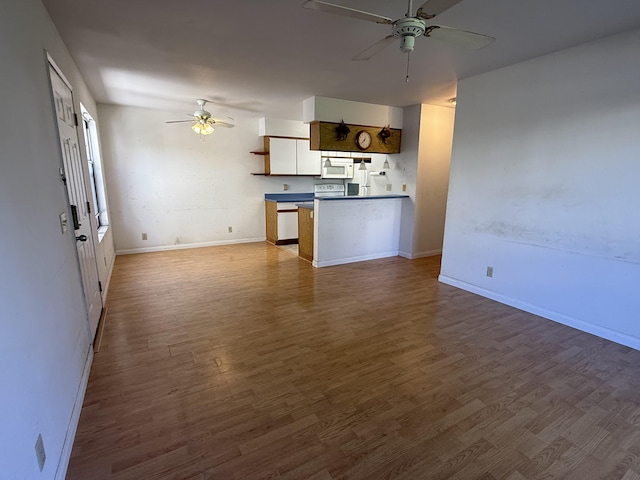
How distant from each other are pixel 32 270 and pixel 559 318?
396 cm

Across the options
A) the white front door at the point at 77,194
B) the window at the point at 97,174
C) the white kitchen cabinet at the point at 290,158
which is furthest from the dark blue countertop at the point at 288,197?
the white front door at the point at 77,194

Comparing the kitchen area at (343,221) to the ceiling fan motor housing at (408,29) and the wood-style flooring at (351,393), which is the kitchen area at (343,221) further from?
the ceiling fan motor housing at (408,29)

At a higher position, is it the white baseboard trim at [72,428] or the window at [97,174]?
the window at [97,174]

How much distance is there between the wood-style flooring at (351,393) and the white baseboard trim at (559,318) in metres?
0.09

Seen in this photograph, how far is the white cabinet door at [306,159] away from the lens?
6340 millimetres

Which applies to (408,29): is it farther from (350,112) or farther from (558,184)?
(350,112)

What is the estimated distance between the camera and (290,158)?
20.7ft

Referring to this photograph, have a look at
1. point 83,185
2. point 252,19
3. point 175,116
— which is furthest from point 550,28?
point 175,116

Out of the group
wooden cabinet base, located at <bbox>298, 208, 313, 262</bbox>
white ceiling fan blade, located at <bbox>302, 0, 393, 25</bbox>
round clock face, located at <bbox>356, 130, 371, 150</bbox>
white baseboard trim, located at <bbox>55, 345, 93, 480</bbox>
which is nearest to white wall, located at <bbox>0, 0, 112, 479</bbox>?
white baseboard trim, located at <bbox>55, 345, 93, 480</bbox>

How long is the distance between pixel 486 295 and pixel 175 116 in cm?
547

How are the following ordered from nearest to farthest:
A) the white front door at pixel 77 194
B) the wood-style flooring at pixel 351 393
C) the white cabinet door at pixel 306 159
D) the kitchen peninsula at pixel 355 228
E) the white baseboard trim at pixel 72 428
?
the white baseboard trim at pixel 72 428
the wood-style flooring at pixel 351 393
the white front door at pixel 77 194
the kitchen peninsula at pixel 355 228
the white cabinet door at pixel 306 159

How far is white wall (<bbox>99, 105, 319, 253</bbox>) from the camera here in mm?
5152

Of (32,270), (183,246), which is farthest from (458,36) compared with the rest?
(183,246)

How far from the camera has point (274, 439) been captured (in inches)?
65.5
